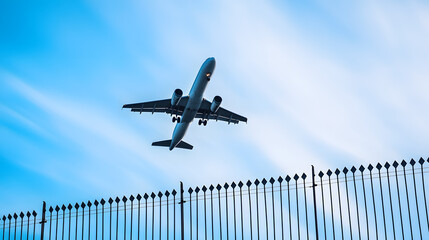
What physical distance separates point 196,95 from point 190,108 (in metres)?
2.65

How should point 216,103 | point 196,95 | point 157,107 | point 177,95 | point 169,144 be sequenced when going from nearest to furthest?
point 196,95 → point 177,95 → point 216,103 → point 157,107 → point 169,144

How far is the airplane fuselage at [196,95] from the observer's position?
2023 inches

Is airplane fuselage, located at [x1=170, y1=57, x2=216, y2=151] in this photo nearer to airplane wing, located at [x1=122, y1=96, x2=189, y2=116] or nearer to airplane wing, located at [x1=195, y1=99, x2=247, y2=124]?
airplane wing, located at [x1=122, y1=96, x2=189, y2=116]

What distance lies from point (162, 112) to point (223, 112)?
7391 millimetres

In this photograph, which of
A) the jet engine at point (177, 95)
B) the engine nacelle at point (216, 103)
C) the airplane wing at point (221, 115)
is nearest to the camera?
the jet engine at point (177, 95)

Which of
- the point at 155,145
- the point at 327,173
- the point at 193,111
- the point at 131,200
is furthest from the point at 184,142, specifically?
the point at 327,173

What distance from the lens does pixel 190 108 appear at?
183ft

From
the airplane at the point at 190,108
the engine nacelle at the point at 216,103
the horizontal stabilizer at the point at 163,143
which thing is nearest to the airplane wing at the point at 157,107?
the airplane at the point at 190,108

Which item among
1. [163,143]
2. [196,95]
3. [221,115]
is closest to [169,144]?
[163,143]

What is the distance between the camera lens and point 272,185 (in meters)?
27.8

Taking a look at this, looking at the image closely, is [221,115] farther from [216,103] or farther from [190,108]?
[190,108]

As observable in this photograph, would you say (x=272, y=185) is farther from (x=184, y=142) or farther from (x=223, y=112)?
(x=184, y=142)

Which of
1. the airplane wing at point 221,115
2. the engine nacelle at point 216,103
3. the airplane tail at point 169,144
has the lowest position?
the airplane tail at point 169,144

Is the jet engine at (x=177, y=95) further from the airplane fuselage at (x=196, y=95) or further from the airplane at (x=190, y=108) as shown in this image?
the airplane fuselage at (x=196, y=95)
